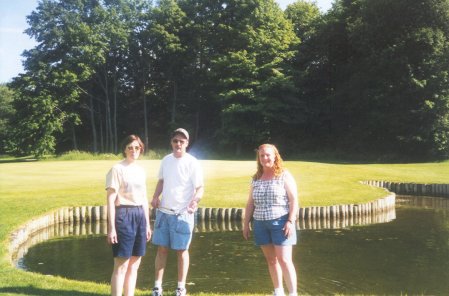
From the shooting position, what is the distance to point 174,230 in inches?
210

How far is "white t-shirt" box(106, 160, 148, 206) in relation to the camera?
4.85 metres

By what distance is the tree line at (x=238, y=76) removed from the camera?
32.6m

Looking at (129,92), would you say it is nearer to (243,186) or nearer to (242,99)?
(242,99)

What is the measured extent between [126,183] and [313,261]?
521cm

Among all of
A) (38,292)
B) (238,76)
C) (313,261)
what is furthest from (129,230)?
(238,76)

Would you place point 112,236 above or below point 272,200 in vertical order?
below

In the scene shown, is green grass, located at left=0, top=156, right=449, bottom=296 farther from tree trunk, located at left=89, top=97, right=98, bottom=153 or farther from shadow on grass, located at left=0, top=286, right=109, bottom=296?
tree trunk, located at left=89, top=97, right=98, bottom=153

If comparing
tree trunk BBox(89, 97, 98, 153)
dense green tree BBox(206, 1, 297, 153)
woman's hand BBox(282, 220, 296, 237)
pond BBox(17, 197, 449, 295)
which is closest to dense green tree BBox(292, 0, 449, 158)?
dense green tree BBox(206, 1, 297, 153)

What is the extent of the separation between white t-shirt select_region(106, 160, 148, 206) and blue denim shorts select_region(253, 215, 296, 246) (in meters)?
1.30

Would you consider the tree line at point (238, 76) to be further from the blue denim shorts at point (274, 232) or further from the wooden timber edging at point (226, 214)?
the blue denim shorts at point (274, 232)

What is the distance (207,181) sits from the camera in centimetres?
1759

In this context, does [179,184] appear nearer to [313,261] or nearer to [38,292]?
[38,292]

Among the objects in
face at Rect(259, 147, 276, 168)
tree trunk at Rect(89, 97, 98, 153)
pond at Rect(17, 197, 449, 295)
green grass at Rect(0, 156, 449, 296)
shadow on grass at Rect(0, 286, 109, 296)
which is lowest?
pond at Rect(17, 197, 449, 295)

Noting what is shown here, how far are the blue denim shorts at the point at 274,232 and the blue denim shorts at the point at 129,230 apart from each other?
1244mm
